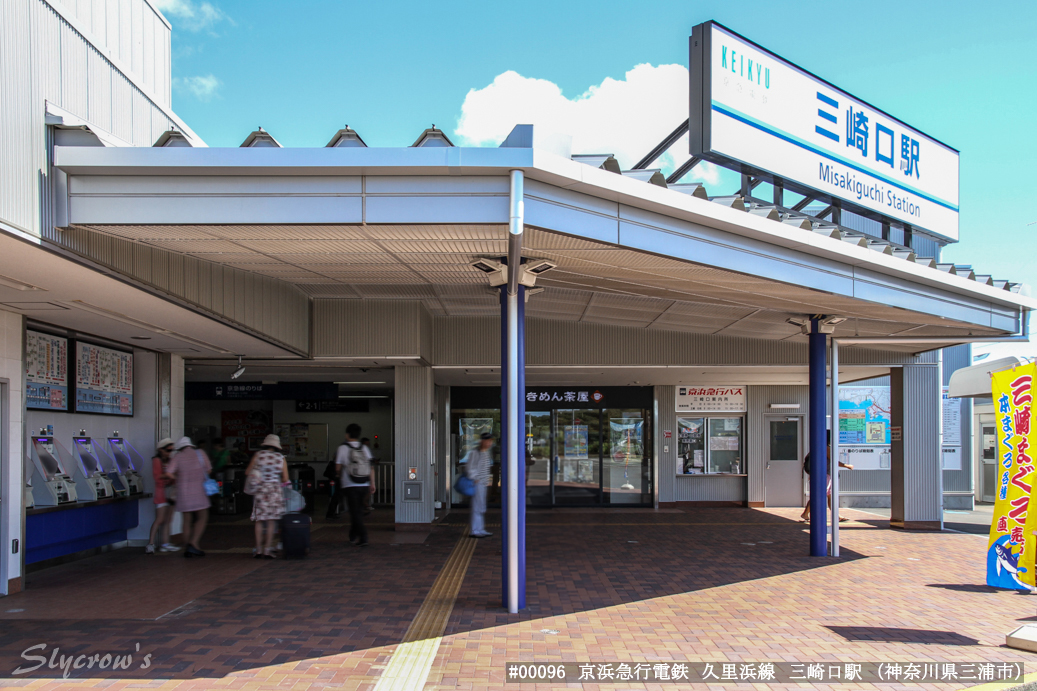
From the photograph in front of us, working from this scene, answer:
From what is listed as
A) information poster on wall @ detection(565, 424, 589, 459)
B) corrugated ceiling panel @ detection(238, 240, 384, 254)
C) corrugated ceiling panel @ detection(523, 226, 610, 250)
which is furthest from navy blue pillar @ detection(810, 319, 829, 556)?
corrugated ceiling panel @ detection(238, 240, 384, 254)

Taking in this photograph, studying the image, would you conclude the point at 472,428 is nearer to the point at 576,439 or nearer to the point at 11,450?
the point at 576,439

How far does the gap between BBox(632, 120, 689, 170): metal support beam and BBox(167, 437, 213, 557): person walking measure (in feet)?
21.0

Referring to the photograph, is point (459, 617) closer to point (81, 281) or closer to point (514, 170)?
point (514, 170)

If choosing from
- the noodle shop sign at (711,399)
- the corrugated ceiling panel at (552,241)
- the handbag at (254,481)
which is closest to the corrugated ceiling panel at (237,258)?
the corrugated ceiling panel at (552,241)

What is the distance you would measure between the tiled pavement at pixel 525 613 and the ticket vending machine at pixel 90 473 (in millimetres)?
806

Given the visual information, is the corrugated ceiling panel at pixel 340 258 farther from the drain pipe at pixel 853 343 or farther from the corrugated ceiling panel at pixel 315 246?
the drain pipe at pixel 853 343

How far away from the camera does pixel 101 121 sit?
6270mm

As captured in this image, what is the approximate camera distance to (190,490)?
887 cm

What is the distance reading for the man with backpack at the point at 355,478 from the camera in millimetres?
9766

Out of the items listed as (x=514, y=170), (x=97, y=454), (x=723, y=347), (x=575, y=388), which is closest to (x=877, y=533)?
(x=723, y=347)

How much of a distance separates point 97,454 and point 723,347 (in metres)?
9.33

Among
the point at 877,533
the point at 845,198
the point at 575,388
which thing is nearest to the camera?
the point at 845,198

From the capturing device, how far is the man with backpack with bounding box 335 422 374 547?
977 cm

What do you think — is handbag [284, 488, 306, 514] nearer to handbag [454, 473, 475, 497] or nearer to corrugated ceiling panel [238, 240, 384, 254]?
handbag [454, 473, 475, 497]
